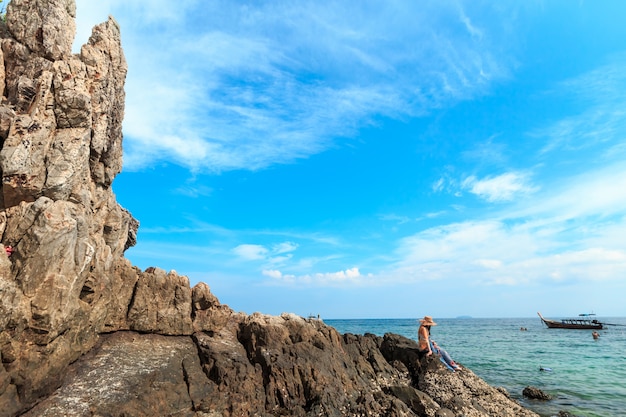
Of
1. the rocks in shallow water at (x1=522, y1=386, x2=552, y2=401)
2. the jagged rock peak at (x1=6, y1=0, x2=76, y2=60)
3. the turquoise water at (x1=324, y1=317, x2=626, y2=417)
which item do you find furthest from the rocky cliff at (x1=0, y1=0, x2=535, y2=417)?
the turquoise water at (x1=324, y1=317, x2=626, y2=417)

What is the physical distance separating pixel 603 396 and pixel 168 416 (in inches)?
1076

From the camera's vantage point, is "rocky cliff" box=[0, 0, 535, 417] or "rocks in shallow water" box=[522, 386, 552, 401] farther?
"rocks in shallow water" box=[522, 386, 552, 401]

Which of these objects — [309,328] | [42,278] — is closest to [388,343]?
[309,328]

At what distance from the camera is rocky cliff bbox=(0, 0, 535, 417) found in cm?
1290

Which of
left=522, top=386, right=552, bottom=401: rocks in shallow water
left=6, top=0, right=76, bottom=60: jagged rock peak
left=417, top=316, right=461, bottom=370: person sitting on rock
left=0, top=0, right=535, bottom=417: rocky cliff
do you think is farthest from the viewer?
left=522, top=386, right=552, bottom=401: rocks in shallow water

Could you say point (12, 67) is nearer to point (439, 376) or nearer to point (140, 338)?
point (140, 338)

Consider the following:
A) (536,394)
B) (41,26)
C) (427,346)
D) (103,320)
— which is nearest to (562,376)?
(536,394)

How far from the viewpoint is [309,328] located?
20.3 metres

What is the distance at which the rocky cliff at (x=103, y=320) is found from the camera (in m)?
12.9

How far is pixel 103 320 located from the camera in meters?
16.1

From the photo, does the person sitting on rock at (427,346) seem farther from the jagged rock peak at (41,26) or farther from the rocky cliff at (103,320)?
the jagged rock peak at (41,26)

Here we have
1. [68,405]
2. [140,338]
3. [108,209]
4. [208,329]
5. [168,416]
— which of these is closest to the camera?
[68,405]

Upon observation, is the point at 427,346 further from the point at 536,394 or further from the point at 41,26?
the point at 41,26

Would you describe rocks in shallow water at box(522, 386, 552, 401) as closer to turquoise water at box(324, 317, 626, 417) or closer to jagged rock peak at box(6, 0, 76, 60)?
turquoise water at box(324, 317, 626, 417)
